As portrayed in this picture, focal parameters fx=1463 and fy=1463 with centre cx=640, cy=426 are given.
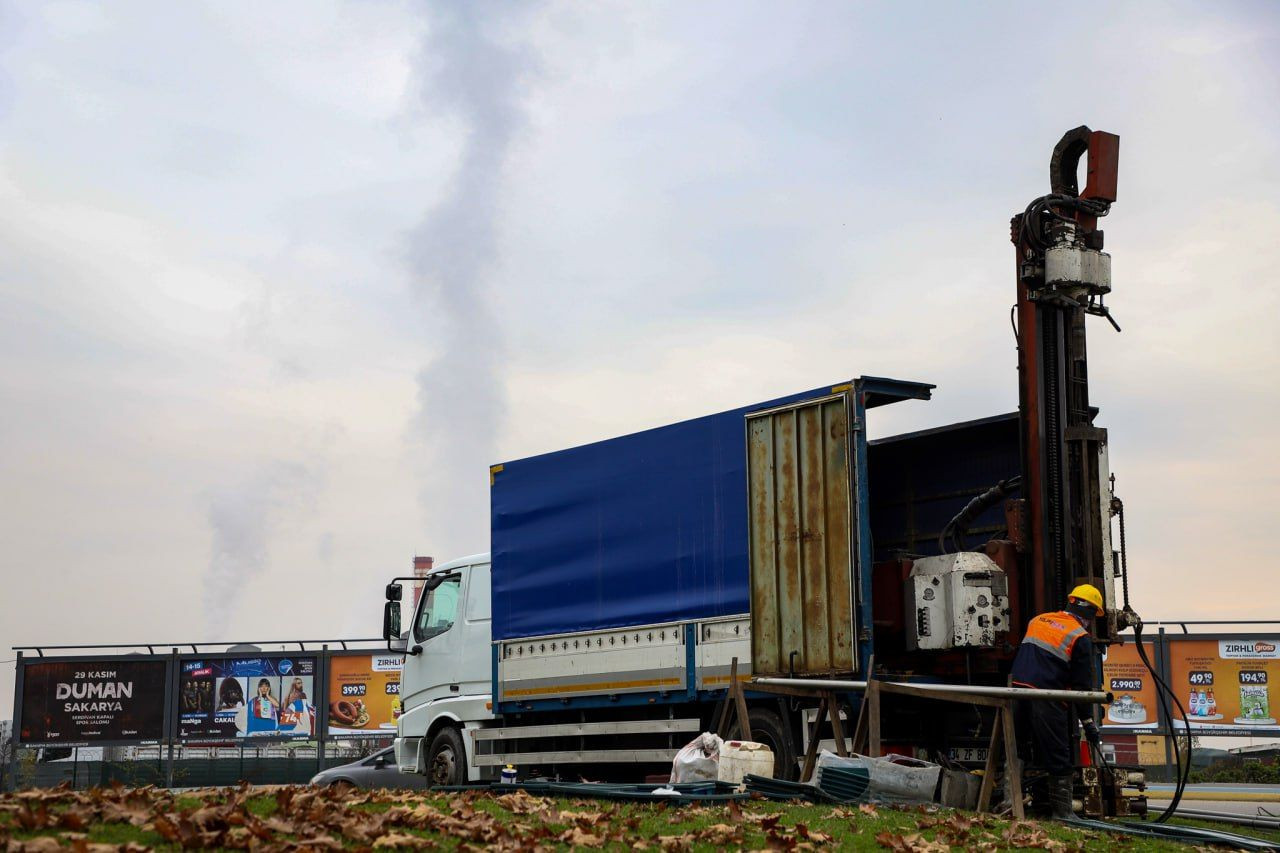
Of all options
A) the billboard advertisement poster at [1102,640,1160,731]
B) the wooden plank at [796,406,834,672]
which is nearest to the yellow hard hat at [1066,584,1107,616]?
the wooden plank at [796,406,834,672]

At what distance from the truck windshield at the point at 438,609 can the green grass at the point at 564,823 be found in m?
7.21

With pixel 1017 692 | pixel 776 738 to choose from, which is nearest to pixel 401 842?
pixel 1017 692

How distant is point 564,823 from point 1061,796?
4.77 meters

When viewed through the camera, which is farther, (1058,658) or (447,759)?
(447,759)

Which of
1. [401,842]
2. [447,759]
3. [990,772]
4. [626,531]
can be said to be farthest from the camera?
[447,759]

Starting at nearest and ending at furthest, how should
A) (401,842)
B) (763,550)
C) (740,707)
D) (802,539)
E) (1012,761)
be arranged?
1. (401,842)
2. (1012,761)
3. (740,707)
4. (802,539)
5. (763,550)

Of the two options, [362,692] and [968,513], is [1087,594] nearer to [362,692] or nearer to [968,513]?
[968,513]

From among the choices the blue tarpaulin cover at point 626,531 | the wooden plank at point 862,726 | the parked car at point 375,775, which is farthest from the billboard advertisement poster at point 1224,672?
the wooden plank at point 862,726


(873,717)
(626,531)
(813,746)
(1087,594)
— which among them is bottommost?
(813,746)

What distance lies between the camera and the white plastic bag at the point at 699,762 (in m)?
12.0

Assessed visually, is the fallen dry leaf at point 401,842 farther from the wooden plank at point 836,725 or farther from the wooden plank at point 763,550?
the wooden plank at point 763,550

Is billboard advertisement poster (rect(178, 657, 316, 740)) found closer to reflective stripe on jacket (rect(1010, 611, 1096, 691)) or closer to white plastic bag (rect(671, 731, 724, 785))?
white plastic bag (rect(671, 731, 724, 785))

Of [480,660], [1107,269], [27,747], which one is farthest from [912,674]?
[27,747]

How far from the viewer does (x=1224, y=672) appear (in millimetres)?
29188
